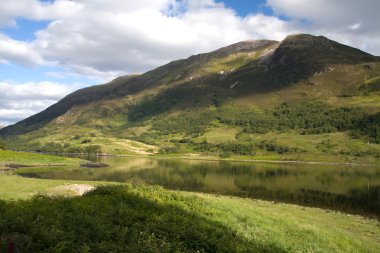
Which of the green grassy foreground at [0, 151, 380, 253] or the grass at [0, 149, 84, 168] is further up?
the green grassy foreground at [0, 151, 380, 253]

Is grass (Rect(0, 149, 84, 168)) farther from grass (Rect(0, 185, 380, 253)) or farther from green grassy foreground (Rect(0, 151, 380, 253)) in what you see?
grass (Rect(0, 185, 380, 253))

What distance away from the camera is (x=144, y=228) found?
2077 centimetres

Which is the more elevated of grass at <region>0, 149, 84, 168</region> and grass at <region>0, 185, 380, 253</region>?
grass at <region>0, 185, 380, 253</region>

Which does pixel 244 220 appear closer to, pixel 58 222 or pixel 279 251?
pixel 279 251

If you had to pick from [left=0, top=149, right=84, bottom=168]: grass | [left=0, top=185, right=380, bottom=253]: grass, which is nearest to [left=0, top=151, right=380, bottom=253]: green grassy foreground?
[left=0, top=185, right=380, bottom=253]: grass

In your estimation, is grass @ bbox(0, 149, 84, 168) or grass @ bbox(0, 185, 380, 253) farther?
grass @ bbox(0, 149, 84, 168)

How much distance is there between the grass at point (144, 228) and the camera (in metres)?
16.3

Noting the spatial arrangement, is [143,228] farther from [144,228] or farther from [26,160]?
[26,160]

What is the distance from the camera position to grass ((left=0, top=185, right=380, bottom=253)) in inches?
642

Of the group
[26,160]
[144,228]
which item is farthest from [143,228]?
[26,160]

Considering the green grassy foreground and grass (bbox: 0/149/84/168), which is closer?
the green grassy foreground

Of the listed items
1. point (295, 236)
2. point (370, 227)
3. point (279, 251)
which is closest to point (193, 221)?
point (279, 251)

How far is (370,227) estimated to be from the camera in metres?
48.4

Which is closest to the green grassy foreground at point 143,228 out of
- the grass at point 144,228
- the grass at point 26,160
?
the grass at point 144,228
